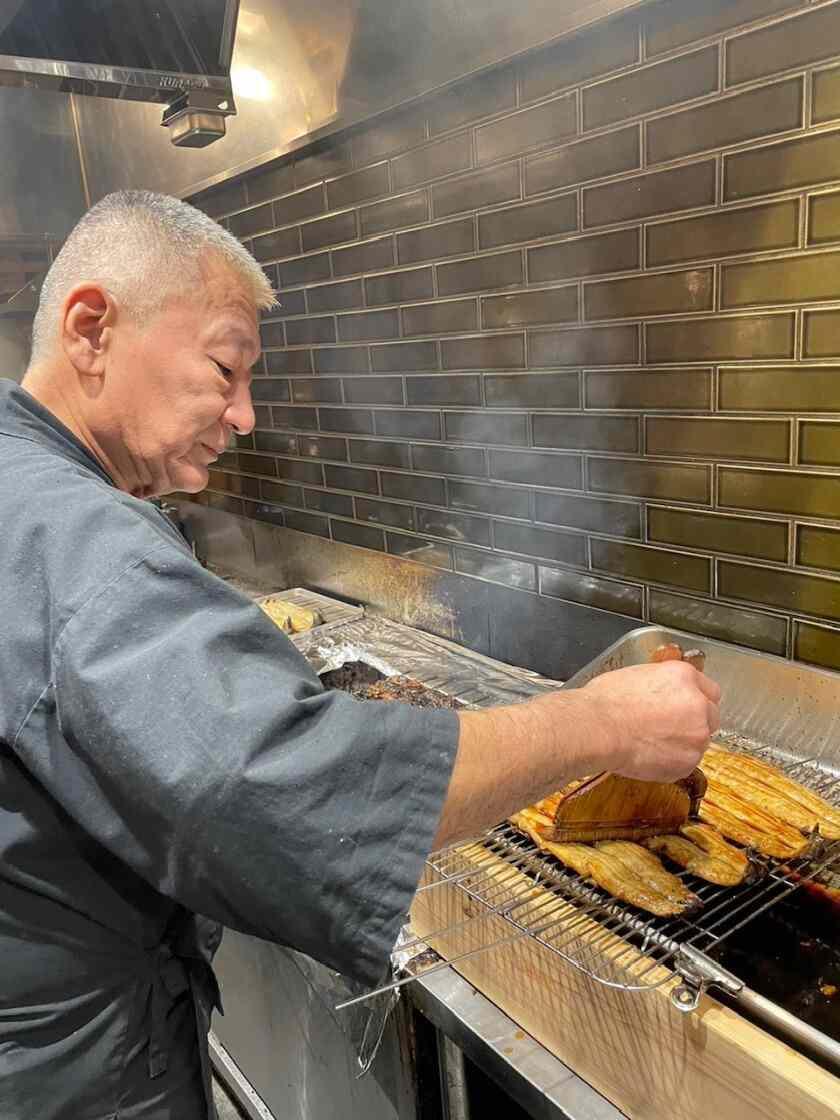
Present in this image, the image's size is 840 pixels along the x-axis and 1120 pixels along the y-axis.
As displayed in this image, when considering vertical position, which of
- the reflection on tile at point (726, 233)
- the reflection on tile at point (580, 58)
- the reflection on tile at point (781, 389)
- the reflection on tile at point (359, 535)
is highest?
the reflection on tile at point (580, 58)

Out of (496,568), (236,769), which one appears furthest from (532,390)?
(236,769)

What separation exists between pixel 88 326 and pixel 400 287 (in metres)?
1.81

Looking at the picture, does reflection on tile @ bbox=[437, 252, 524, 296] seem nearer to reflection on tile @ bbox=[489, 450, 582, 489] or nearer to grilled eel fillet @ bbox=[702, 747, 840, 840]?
reflection on tile @ bbox=[489, 450, 582, 489]

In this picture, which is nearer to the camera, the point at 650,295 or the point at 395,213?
the point at 650,295

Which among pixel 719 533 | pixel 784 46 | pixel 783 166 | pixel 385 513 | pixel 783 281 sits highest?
pixel 784 46

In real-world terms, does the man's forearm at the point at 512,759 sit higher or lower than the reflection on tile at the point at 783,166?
lower

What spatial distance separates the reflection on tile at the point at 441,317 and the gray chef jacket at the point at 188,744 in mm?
1778

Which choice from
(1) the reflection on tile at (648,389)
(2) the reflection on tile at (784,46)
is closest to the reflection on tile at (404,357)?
(1) the reflection on tile at (648,389)

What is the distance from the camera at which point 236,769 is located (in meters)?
0.75

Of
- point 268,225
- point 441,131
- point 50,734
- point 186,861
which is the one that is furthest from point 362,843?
point 268,225

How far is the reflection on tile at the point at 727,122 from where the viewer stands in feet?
5.30

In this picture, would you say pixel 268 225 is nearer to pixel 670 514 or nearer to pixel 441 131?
pixel 441 131

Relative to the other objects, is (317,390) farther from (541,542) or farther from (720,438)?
(720,438)

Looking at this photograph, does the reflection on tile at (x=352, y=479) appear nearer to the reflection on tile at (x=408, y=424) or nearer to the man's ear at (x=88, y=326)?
the reflection on tile at (x=408, y=424)
